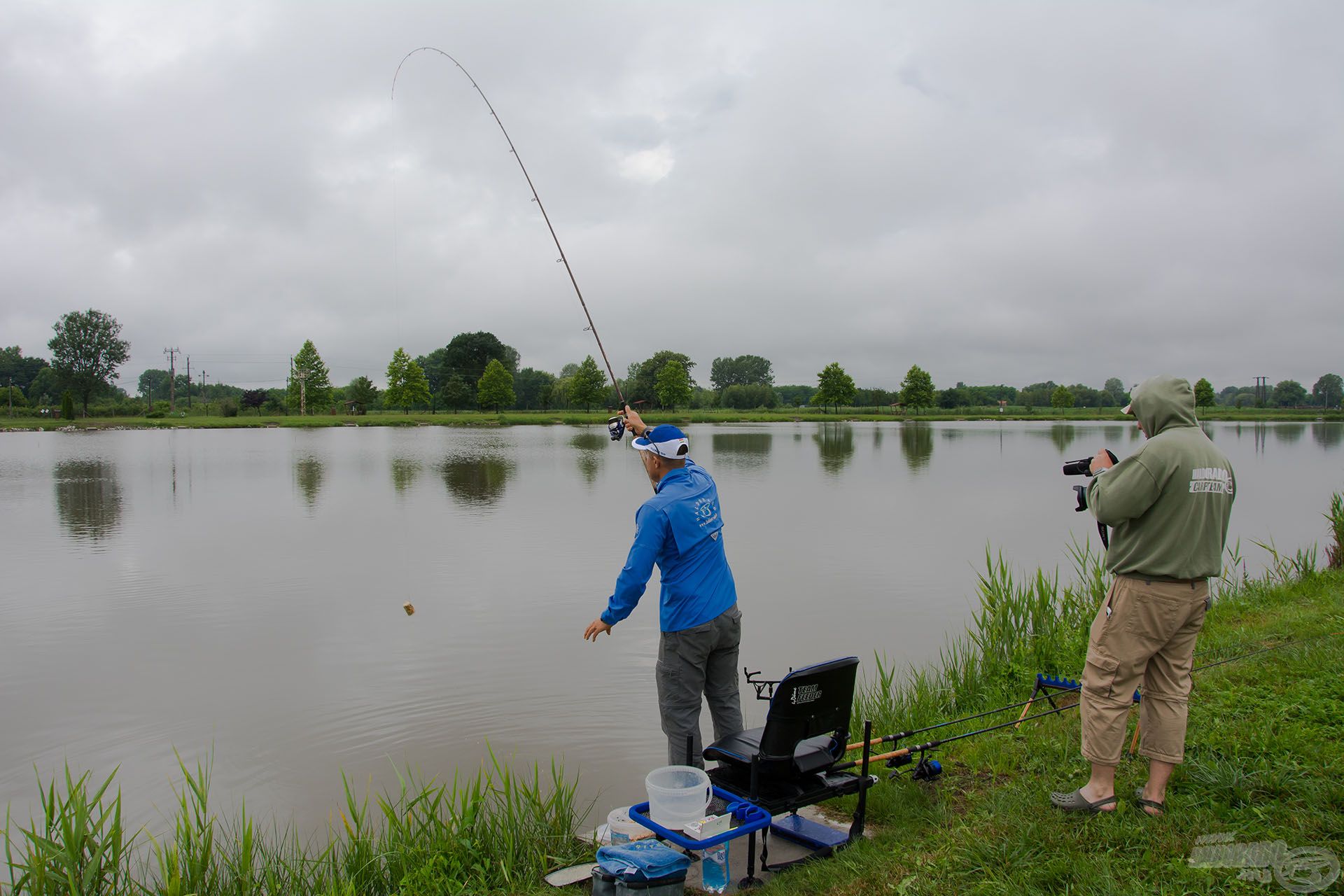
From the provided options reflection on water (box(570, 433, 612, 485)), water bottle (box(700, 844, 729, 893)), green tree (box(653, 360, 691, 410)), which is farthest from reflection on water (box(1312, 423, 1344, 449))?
green tree (box(653, 360, 691, 410))

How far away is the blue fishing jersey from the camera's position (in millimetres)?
4270

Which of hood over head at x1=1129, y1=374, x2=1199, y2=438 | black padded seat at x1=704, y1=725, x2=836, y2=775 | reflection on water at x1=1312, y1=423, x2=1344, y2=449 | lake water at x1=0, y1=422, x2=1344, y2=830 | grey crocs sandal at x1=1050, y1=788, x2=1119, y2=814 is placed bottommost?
lake water at x1=0, y1=422, x2=1344, y2=830

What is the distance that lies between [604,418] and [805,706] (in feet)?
251

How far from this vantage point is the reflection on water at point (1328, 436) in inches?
1711

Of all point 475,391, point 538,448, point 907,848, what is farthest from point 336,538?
point 475,391

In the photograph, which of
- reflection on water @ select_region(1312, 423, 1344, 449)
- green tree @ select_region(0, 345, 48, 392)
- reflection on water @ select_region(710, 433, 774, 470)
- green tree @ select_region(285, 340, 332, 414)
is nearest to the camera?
reflection on water @ select_region(710, 433, 774, 470)

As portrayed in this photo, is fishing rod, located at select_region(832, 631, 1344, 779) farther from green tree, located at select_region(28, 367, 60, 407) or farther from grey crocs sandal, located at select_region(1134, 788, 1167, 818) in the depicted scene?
green tree, located at select_region(28, 367, 60, 407)

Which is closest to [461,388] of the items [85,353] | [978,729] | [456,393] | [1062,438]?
[456,393]

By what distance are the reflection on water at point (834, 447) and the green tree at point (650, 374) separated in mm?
32373

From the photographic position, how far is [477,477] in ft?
84.2

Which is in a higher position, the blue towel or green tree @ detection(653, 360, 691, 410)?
green tree @ detection(653, 360, 691, 410)

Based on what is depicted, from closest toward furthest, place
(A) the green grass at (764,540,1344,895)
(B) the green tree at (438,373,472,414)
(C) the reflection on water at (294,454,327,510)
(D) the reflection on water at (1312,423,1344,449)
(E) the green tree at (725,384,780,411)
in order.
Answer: (A) the green grass at (764,540,1344,895) → (C) the reflection on water at (294,454,327,510) → (D) the reflection on water at (1312,423,1344,449) → (B) the green tree at (438,373,472,414) → (E) the green tree at (725,384,780,411)

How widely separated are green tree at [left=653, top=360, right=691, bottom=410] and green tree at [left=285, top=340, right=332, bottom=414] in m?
24.8

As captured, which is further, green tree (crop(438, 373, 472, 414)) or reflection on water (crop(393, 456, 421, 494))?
green tree (crop(438, 373, 472, 414))
